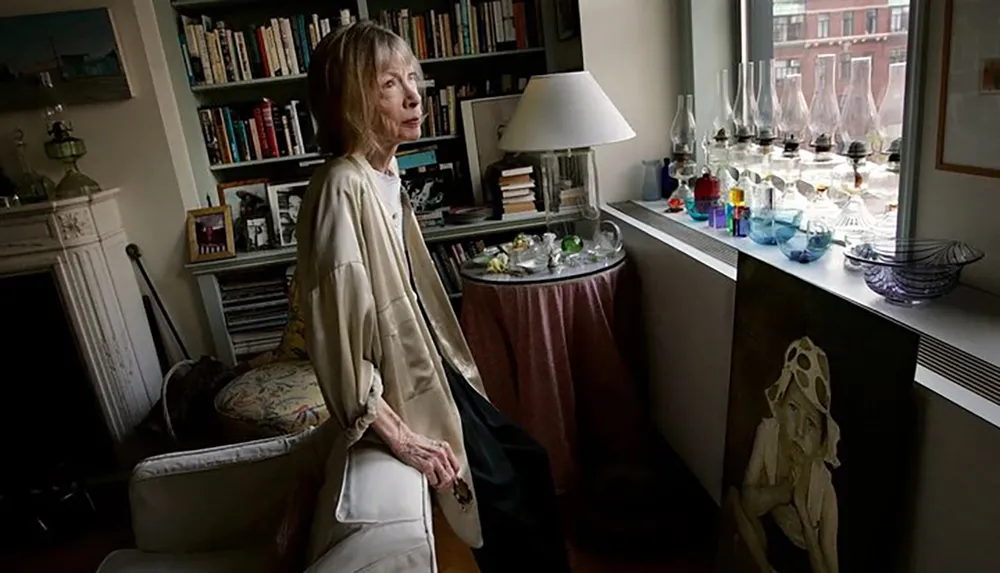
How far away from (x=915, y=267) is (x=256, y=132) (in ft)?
8.35

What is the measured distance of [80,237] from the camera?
8.21 feet

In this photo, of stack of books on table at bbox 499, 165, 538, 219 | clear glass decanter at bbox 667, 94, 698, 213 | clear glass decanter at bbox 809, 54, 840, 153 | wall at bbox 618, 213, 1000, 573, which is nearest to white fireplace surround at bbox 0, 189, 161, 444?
stack of books on table at bbox 499, 165, 538, 219

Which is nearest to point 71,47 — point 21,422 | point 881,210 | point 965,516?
point 21,422

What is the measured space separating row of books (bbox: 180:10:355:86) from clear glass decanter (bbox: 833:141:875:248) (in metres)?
2.05

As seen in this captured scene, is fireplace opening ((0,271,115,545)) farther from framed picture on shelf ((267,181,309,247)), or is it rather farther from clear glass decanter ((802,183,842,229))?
clear glass decanter ((802,183,842,229))

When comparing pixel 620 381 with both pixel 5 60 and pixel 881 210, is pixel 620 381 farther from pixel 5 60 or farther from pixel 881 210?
pixel 5 60

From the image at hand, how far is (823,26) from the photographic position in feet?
6.22

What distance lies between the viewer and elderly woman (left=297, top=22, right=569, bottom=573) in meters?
1.17

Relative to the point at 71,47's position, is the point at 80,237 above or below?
below

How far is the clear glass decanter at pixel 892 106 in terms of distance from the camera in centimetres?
154

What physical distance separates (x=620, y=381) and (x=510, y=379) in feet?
1.19

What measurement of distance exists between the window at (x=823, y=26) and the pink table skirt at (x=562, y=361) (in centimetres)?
89

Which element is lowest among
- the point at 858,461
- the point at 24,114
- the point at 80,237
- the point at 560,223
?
the point at 858,461

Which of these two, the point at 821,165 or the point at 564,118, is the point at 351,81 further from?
the point at 821,165
